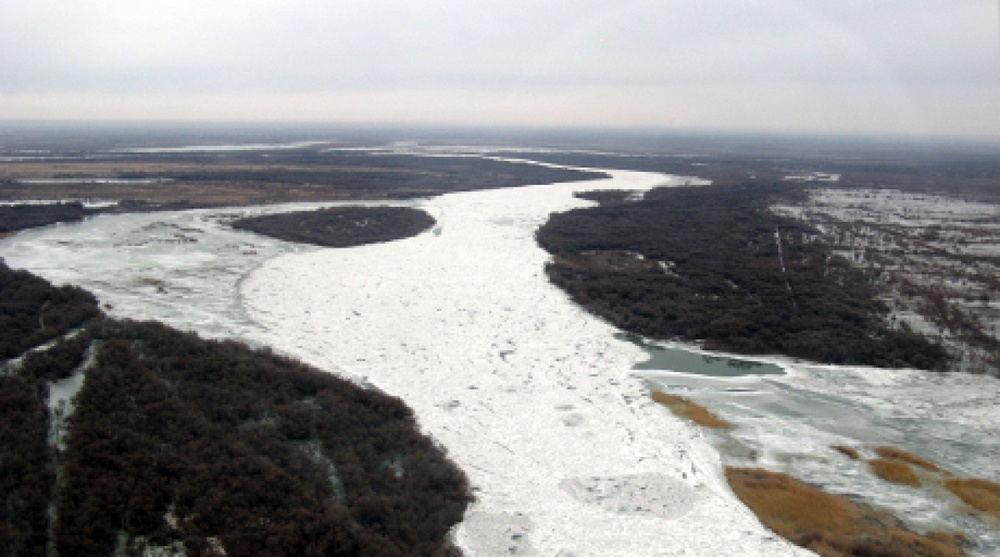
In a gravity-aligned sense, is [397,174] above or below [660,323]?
above

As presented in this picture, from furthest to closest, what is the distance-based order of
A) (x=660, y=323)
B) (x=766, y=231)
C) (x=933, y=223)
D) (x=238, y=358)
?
(x=933, y=223)
(x=766, y=231)
(x=660, y=323)
(x=238, y=358)

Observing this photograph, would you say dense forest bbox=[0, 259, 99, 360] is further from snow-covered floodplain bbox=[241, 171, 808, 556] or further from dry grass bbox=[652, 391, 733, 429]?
dry grass bbox=[652, 391, 733, 429]

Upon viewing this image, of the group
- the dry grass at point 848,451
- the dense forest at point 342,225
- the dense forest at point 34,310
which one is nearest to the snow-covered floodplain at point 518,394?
the dry grass at point 848,451

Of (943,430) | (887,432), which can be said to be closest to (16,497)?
(887,432)

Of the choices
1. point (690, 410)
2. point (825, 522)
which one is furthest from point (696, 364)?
point (825, 522)

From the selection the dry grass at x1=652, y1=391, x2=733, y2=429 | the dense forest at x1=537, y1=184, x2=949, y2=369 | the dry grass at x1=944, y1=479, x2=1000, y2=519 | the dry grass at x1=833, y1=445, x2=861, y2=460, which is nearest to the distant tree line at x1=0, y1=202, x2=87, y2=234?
the dense forest at x1=537, y1=184, x2=949, y2=369

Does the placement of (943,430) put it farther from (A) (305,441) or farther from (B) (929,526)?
(A) (305,441)
